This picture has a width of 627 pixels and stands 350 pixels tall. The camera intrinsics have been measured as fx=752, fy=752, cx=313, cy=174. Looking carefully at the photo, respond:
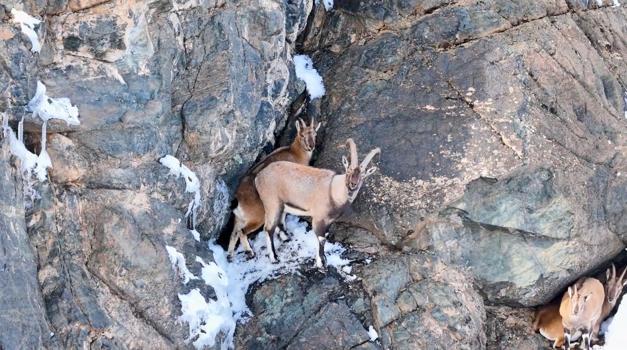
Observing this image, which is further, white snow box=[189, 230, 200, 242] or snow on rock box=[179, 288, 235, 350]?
white snow box=[189, 230, 200, 242]

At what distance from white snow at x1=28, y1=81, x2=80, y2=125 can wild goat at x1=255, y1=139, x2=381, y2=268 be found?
3.03m

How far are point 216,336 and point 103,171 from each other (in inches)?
97.4

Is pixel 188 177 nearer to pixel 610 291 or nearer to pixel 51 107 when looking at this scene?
pixel 51 107

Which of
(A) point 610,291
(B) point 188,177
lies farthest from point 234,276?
(A) point 610,291

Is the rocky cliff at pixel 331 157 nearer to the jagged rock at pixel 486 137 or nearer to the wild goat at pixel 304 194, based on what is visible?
the jagged rock at pixel 486 137

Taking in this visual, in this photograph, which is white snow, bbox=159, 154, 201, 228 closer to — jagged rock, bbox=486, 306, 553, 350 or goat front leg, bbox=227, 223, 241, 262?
goat front leg, bbox=227, 223, 241, 262

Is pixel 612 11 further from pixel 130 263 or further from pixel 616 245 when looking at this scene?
pixel 130 263

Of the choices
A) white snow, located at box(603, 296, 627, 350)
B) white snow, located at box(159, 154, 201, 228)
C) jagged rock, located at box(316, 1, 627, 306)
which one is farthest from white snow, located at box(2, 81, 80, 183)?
white snow, located at box(603, 296, 627, 350)

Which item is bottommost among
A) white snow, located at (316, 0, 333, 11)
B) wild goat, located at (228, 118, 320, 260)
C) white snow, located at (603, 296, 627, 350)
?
white snow, located at (603, 296, 627, 350)

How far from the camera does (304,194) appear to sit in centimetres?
1030

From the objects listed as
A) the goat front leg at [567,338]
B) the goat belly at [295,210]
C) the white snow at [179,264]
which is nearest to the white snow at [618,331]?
the goat front leg at [567,338]

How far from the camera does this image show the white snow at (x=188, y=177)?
30.1ft

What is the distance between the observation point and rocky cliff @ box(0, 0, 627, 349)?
810 cm

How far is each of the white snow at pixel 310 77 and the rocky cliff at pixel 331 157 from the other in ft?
0.57
